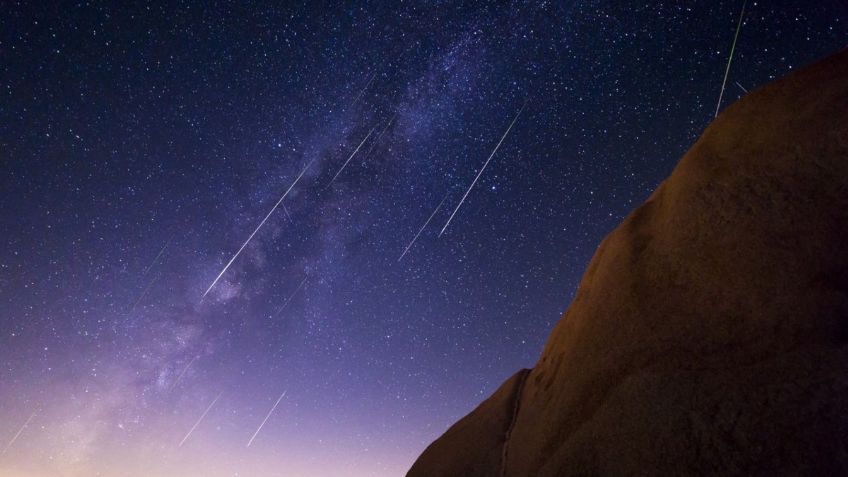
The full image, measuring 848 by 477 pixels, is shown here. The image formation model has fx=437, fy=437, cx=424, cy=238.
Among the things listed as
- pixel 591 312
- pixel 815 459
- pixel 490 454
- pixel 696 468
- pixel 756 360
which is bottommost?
pixel 815 459

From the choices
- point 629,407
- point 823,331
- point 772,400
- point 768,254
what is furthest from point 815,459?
point 768,254

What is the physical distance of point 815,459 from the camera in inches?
107

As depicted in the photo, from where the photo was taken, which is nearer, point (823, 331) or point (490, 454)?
point (823, 331)

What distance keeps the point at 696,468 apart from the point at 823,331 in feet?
4.32

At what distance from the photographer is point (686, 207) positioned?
174 inches

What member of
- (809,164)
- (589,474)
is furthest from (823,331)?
(589,474)

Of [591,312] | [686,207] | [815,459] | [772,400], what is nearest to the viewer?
[815,459]

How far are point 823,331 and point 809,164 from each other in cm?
150

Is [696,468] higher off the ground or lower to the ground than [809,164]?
lower

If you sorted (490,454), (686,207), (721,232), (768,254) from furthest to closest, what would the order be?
(490,454)
(686,207)
(721,232)
(768,254)

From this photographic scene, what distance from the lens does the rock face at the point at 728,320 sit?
302 centimetres

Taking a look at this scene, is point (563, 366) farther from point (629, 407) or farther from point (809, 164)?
point (809, 164)

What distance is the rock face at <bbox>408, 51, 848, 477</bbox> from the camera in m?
3.02

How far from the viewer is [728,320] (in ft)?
11.8
